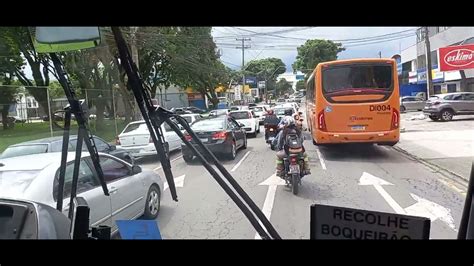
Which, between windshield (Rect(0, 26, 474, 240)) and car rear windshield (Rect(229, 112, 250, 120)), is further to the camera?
car rear windshield (Rect(229, 112, 250, 120))

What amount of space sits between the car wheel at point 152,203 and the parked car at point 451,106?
2034 centimetres

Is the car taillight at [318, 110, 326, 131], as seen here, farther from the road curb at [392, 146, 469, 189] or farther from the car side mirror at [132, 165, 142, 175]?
the car side mirror at [132, 165, 142, 175]

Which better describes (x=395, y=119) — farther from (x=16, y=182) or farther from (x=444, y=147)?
(x=16, y=182)

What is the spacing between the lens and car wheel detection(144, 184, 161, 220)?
18.4 ft

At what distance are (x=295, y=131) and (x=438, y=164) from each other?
13.9 feet

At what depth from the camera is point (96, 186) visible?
4.07 metres

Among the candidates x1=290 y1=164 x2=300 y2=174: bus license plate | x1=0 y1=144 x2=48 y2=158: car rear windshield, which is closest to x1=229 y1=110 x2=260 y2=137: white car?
x1=290 y1=164 x2=300 y2=174: bus license plate

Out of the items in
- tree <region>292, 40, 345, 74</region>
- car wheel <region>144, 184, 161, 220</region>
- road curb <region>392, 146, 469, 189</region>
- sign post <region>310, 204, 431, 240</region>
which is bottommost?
road curb <region>392, 146, 469, 189</region>

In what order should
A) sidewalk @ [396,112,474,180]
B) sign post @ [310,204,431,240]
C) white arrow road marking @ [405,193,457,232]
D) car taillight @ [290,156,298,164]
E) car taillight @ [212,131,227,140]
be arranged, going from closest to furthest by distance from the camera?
sign post @ [310,204,431,240]
white arrow road marking @ [405,193,457,232]
car taillight @ [290,156,298,164]
sidewalk @ [396,112,474,180]
car taillight @ [212,131,227,140]

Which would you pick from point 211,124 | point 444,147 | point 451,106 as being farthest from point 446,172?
point 451,106

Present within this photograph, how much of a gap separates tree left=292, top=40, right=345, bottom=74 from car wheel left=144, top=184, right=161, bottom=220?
115 inches

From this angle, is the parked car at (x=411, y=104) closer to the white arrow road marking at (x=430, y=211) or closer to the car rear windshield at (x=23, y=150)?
the white arrow road marking at (x=430, y=211)

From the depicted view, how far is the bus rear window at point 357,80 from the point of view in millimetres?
10523
